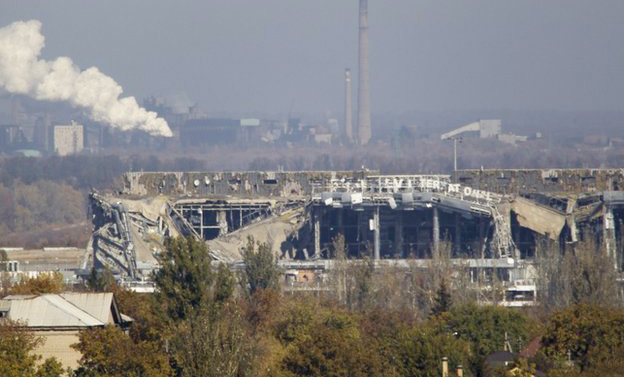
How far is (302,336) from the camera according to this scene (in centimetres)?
5828

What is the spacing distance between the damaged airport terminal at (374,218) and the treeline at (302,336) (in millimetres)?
24165

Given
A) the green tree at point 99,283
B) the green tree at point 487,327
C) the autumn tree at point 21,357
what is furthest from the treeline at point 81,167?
the autumn tree at point 21,357

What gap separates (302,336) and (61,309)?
29.0 ft

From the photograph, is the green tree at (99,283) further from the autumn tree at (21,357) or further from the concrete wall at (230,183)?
the concrete wall at (230,183)

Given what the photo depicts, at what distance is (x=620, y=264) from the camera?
86875mm

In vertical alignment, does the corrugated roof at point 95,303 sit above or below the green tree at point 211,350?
above

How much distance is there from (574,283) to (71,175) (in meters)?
115

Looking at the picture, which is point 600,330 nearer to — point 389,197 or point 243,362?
point 243,362

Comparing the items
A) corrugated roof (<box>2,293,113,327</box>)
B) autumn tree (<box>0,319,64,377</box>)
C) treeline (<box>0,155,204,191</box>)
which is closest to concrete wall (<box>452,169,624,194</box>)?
corrugated roof (<box>2,293,113,327</box>)

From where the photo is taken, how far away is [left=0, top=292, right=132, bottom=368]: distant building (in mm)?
50125

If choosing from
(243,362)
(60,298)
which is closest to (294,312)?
(60,298)

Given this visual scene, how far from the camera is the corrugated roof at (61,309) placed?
50.7 meters

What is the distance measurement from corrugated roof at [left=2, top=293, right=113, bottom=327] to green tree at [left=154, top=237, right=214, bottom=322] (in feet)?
7.79

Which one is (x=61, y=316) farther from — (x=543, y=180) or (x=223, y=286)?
(x=543, y=180)
